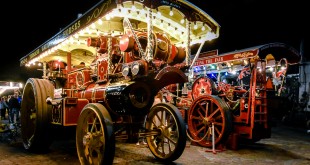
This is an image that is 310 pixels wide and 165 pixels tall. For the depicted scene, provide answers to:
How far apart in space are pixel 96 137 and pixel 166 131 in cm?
135

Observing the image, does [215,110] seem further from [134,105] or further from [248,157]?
[134,105]

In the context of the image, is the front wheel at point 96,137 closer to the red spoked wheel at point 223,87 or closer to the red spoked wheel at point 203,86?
the red spoked wheel at point 203,86

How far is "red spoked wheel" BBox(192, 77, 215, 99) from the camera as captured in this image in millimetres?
7531

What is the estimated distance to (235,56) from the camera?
9047mm

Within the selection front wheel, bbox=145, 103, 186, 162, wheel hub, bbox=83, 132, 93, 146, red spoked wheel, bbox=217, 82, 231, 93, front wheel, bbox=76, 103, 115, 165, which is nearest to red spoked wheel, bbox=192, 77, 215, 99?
red spoked wheel, bbox=217, 82, 231, 93

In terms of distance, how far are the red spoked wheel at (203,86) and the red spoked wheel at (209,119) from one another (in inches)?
20.1

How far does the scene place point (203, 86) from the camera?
7820 mm

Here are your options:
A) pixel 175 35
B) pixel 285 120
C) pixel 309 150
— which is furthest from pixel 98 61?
pixel 285 120

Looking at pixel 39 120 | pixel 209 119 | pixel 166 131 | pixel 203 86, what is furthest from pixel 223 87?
pixel 39 120

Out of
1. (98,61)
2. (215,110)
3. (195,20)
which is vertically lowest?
(215,110)

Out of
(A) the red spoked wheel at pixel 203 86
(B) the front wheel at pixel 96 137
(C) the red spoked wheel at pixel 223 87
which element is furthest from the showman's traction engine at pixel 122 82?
(C) the red spoked wheel at pixel 223 87

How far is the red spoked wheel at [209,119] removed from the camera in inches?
247

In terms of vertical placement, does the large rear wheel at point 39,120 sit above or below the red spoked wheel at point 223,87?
below

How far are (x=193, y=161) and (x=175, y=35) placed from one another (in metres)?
2.59
